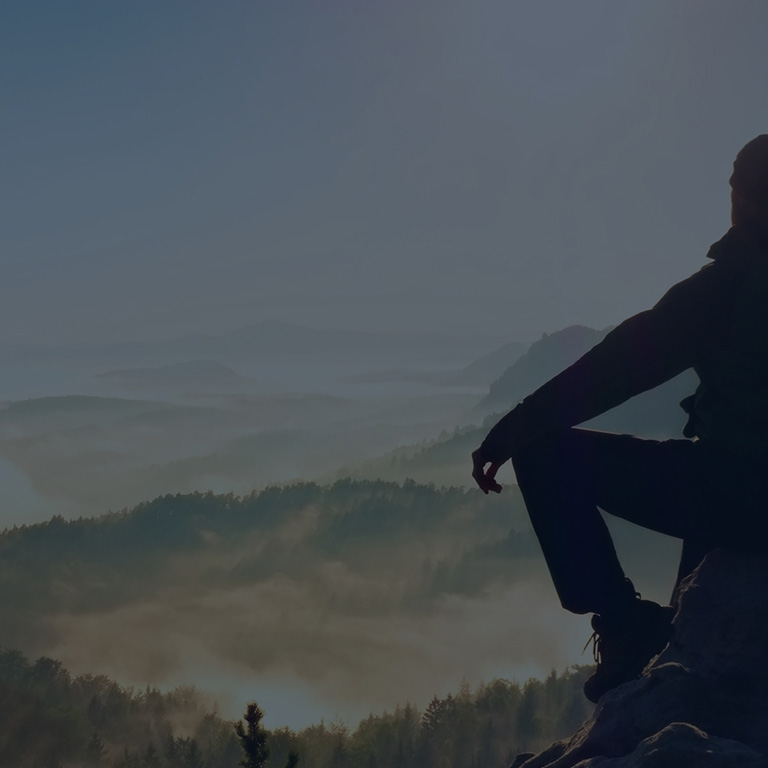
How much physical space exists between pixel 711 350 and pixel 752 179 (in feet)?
3.64

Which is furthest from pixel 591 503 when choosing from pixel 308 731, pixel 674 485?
pixel 308 731

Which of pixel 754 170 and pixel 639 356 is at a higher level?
pixel 754 170

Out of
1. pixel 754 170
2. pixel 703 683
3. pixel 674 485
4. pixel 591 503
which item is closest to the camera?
pixel 754 170

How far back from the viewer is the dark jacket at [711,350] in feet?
16.2

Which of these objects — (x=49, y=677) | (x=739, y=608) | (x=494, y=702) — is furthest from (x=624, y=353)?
(x=49, y=677)

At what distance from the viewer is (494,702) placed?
4663 inches

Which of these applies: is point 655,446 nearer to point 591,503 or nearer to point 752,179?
point 591,503

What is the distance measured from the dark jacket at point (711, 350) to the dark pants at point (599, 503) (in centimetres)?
47

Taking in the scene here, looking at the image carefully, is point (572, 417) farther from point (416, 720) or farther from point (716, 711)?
point (416, 720)

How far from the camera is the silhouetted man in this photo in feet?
16.4

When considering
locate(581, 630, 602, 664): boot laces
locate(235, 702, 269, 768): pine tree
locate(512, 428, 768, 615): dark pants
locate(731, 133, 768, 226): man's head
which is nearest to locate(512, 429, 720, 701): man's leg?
locate(512, 428, 768, 615): dark pants

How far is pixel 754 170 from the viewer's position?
16.9 feet

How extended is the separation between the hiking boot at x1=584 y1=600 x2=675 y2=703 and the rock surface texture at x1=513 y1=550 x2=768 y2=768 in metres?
0.10

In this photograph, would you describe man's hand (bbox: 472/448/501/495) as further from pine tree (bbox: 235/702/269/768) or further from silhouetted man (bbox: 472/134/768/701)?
pine tree (bbox: 235/702/269/768)
